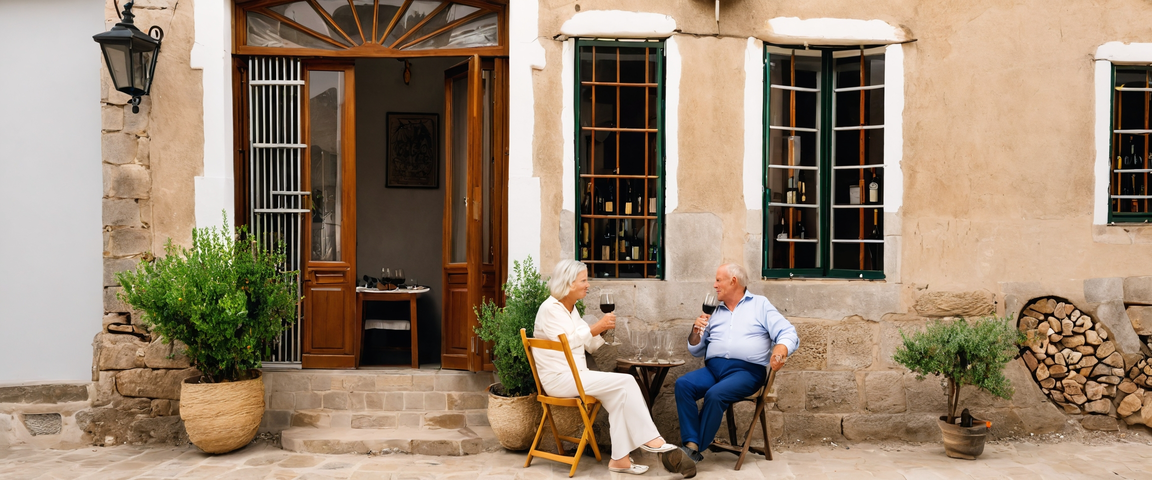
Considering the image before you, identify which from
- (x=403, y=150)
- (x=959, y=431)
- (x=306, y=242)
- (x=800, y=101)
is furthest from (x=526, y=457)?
(x=403, y=150)

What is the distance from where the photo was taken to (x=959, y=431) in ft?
15.3

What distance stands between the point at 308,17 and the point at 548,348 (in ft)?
9.91

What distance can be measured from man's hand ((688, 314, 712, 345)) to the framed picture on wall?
168 inches

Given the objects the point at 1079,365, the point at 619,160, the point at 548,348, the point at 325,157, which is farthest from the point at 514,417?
the point at 1079,365

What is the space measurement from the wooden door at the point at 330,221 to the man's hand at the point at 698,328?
2455 mm

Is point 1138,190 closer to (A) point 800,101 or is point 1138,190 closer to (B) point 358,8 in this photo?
(A) point 800,101

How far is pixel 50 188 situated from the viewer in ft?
16.8

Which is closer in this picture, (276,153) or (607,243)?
(607,243)

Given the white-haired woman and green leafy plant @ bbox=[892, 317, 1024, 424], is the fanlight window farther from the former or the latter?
green leafy plant @ bbox=[892, 317, 1024, 424]

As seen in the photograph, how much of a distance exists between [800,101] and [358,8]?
320 centimetres

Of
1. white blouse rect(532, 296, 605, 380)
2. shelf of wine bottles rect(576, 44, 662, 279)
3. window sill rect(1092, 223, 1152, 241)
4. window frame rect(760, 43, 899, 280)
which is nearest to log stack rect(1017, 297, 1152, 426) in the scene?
window sill rect(1092, 223, 1152, 241)

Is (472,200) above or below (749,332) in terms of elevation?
above

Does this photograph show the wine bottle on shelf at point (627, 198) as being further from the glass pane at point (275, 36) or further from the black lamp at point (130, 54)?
the black lamp at point (130, 54)

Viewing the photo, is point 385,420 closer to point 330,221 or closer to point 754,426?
point 330,221
